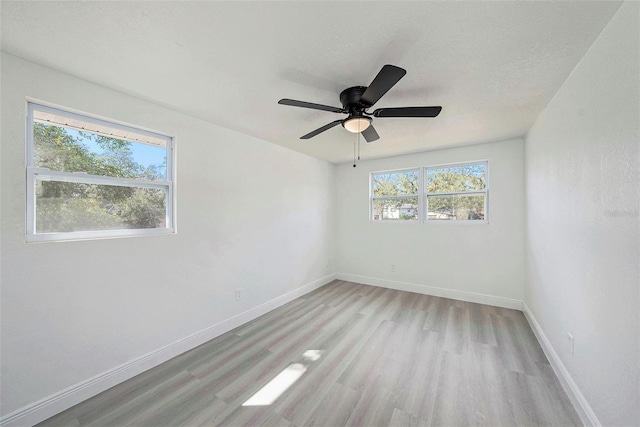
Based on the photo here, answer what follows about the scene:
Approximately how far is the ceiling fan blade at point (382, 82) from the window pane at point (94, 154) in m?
2.06

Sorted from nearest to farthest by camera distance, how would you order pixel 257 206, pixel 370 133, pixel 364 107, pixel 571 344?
pixel 571 344
pixel 364 107
pixel 370 133
pixel 257 206

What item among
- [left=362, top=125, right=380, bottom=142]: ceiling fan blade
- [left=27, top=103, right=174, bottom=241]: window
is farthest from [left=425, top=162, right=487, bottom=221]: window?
[left=27, top=103, right=174, bottom=241]: window

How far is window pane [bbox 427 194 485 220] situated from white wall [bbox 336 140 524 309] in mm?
134

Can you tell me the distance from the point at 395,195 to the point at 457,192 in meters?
1.01

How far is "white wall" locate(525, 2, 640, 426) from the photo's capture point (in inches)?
44.8

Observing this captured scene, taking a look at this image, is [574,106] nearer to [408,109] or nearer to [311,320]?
[408,109]

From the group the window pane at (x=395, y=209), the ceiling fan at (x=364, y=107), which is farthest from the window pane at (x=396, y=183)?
the ceiling fan at (x=364, y=107)

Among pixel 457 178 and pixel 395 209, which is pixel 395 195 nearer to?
pixel 395 209

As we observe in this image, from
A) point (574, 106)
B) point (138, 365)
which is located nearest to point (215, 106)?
point (138, 365)

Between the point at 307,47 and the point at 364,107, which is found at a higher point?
the point at 307,47

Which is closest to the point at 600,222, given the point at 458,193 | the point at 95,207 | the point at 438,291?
the point at 458,193

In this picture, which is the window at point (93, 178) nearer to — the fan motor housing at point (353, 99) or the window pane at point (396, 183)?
the fan motor housing at point (353, 99)

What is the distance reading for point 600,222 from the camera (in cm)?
139

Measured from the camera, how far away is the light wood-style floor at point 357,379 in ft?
5.35
